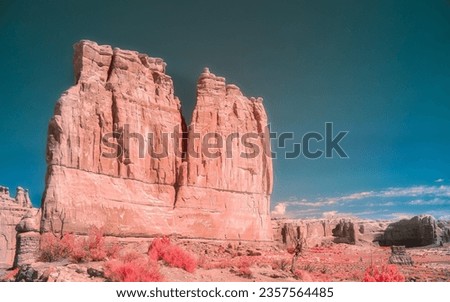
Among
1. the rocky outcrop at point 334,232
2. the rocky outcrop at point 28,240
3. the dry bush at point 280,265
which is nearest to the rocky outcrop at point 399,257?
the dry bush at point 280,265

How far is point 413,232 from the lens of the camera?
61.7 metres

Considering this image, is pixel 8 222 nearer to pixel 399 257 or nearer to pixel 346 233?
pixel 399 257

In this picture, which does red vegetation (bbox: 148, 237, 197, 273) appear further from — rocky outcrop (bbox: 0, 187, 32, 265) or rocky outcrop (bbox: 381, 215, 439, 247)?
rocky outcrop (bbox: 381, 215, 439, 247)

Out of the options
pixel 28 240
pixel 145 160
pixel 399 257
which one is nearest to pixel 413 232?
pixel 399 257

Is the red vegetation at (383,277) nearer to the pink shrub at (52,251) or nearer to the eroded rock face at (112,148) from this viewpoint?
the pink shrub at (52,251)

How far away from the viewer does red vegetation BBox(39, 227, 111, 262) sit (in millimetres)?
22766

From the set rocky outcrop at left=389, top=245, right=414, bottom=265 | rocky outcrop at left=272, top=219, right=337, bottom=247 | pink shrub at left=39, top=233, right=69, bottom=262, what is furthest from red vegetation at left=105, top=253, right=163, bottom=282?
rocky outcrop at left=389, top=245, right=414, bottom=265

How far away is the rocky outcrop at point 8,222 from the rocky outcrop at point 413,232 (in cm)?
4475

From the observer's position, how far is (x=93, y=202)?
98.2 feet

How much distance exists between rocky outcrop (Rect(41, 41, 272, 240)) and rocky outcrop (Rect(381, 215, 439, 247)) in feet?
83.4
